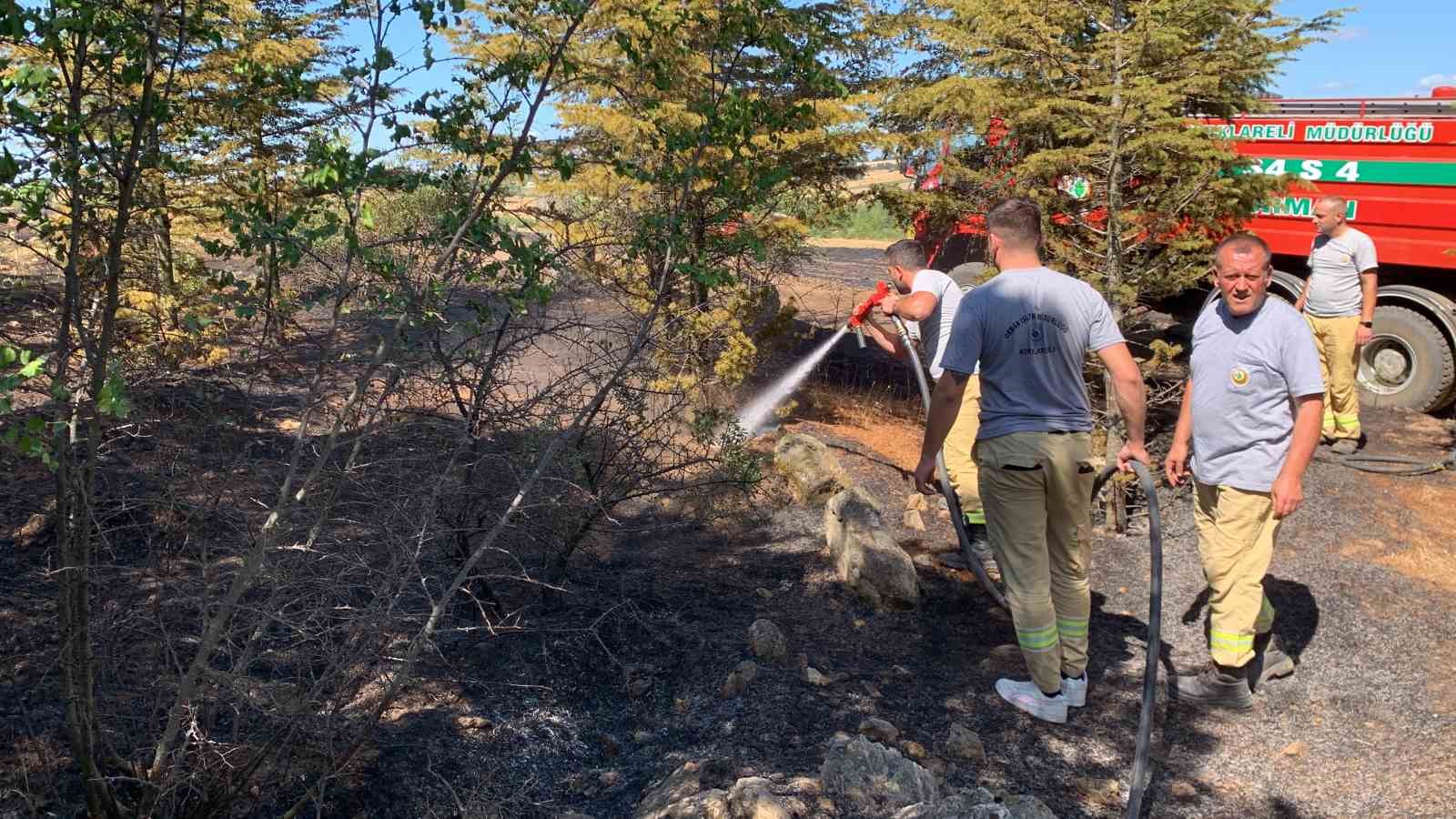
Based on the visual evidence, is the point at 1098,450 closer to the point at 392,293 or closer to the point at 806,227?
the point at 806,227

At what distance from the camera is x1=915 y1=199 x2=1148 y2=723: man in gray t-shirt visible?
3.87m

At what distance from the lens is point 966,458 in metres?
5.66

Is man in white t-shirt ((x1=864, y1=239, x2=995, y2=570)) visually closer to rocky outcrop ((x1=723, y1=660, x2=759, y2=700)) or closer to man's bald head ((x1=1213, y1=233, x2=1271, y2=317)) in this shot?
man's bald head ((x1=1213, y1=233, x2=1271, y2=317))

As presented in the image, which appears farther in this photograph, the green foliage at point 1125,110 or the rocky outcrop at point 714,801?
the green foliage at point 1125,110

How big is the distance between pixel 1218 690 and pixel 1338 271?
4898 mm

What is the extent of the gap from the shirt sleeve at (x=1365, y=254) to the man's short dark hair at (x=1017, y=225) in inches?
195

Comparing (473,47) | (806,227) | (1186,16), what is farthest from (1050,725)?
(473,47)

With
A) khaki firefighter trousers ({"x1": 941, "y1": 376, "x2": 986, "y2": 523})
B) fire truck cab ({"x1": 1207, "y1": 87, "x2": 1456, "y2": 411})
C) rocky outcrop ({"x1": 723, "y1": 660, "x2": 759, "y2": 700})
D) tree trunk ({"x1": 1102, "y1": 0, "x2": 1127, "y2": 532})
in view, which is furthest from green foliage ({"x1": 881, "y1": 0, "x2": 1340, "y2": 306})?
rocky outcrop ({"x1": 723, "y1": 660, "x2": 759, "y2": 700})

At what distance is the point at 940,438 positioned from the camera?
395 centimetres

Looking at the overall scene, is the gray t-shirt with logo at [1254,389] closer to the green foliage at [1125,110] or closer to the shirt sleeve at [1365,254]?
the green foliage at [1125,110]

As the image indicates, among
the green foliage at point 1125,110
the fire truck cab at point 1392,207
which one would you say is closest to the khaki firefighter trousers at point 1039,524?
the green foliage at point 1125,110

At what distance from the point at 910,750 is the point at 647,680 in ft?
3.77

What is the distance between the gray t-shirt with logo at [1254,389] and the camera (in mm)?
3949

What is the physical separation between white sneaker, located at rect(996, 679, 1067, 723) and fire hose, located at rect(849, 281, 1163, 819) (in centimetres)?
28
